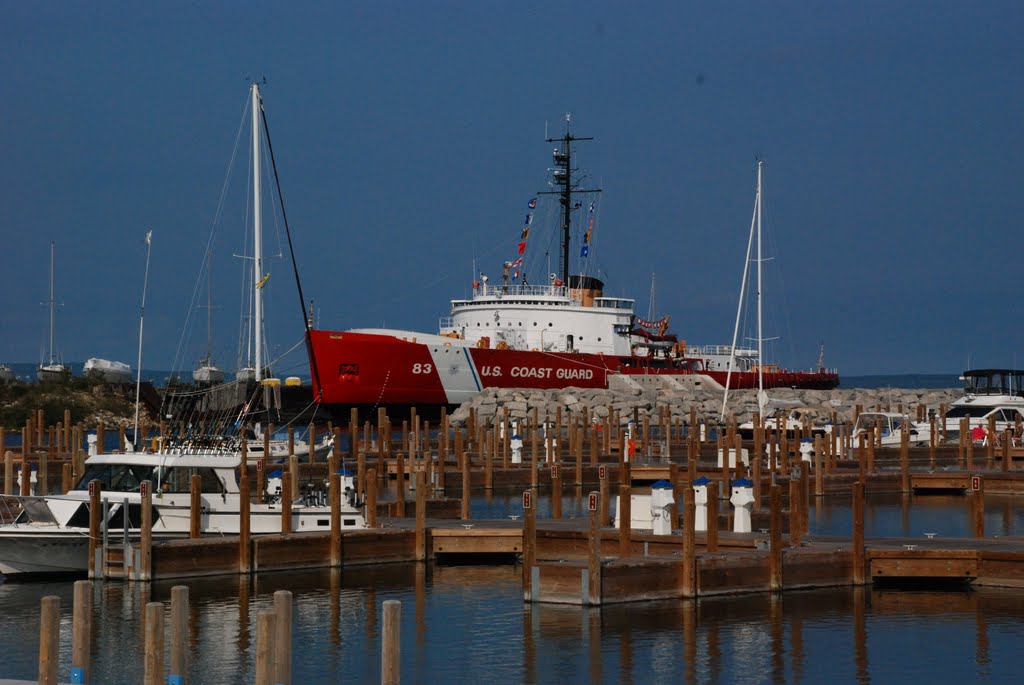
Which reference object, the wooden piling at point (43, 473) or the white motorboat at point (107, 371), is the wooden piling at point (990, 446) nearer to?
the wooden piling at point (43, 473)

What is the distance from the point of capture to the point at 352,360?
5862cm

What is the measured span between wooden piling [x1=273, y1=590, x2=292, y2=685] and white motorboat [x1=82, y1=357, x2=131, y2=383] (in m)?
64.1

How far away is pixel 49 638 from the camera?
39.3 ft

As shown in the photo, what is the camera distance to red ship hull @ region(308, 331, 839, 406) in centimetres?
5841

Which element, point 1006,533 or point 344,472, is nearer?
point 344,472

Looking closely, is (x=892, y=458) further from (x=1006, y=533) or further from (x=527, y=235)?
(x=527, y=235)

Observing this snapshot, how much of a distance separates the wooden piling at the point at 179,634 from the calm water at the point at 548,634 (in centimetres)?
380

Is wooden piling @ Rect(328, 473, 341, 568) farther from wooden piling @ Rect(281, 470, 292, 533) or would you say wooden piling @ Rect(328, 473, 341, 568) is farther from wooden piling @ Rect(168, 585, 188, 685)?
wooden piling @ Rect(168, 585, 188, 685)

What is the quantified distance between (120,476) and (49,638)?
36.1 ft

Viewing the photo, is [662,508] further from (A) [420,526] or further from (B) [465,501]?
(B) [465,501]

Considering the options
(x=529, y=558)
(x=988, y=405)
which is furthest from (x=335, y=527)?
(x=988, y=405)

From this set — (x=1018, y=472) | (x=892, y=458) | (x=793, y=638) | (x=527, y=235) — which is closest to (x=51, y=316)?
(x=527, y=235)

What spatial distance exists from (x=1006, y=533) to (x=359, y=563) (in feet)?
42.8

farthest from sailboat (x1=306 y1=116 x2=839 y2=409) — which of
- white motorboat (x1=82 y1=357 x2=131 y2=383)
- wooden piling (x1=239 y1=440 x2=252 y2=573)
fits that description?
wooden piling (x1=239 y1=440 x2=252 y2=573)
